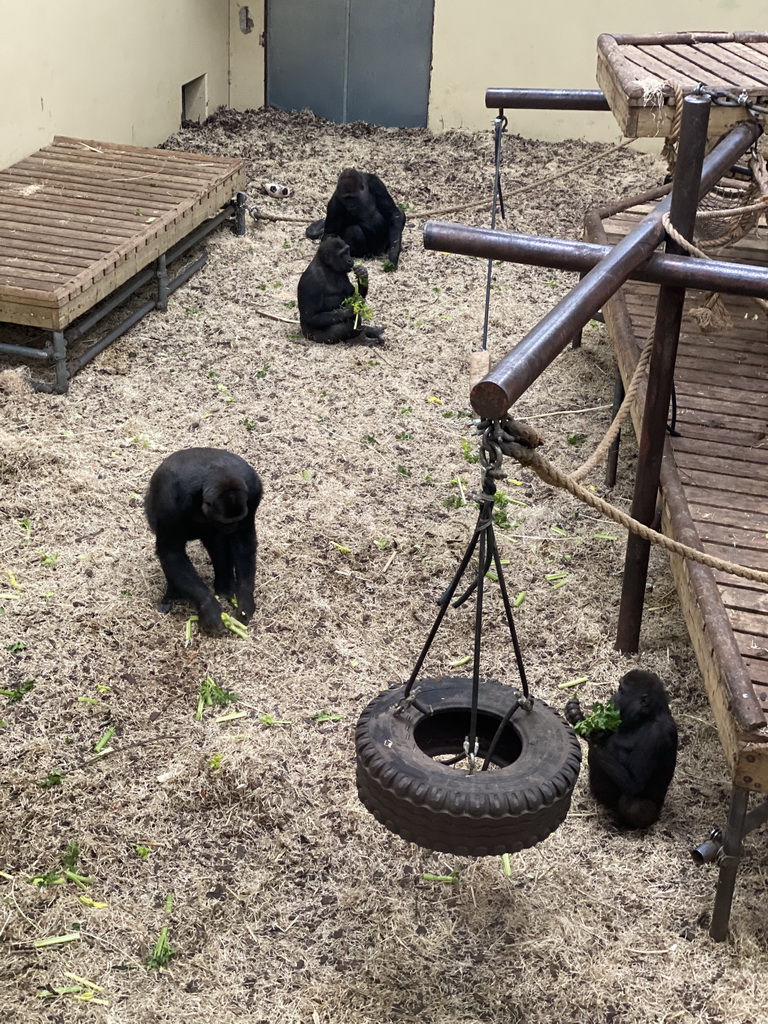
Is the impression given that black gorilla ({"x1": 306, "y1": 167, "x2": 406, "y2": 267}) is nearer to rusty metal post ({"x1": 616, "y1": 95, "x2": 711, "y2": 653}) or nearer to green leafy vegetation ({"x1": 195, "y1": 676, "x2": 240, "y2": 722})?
rusty metal post ({"x1": 616, "y1": 95, "x2": 711, "y2": 653})

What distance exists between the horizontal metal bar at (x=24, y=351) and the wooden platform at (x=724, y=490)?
3144mm

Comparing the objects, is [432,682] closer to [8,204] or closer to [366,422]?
[366,422]

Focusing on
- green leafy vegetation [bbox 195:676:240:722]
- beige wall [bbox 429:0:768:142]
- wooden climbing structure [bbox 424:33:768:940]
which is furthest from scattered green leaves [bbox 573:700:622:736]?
beige wall [bbox 429:0:768:142]

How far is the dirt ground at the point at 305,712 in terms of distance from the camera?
10.6 ft

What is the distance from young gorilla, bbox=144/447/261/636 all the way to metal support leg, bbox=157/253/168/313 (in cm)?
330

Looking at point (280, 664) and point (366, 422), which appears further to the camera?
point (366, 422)

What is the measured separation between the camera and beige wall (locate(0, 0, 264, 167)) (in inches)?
320

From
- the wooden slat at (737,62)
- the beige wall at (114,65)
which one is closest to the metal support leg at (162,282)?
the beige wall at (114,65)

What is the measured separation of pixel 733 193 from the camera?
618cm

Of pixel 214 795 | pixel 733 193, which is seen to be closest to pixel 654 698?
pixel 214 795

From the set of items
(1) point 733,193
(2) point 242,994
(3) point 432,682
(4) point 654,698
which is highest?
(1) point 733,193

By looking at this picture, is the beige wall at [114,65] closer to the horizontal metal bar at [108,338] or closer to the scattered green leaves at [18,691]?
the horizontal metal bar at [108,338]

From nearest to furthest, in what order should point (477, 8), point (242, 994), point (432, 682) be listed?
1. point (432, 682)
2. point (242, 994)
3. point (477, 8)

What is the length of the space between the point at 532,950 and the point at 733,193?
4434mm
